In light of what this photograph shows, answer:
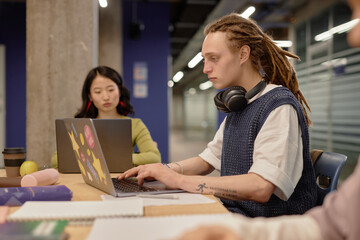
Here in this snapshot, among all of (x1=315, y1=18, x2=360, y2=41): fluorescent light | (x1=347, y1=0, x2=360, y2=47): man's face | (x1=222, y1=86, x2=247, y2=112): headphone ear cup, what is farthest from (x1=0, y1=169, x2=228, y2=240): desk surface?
(x1=315, y1=18, x2=360, y2=41): fluorescent light

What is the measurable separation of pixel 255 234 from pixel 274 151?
0.76 m

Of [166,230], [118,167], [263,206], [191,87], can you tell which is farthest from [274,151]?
[191,87]

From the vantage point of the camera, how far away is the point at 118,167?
185 cm

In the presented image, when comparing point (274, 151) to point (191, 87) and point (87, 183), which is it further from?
point (191, 87)

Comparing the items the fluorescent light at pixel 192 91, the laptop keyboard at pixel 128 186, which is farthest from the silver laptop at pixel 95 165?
the fluorescent light at pixel 192 91

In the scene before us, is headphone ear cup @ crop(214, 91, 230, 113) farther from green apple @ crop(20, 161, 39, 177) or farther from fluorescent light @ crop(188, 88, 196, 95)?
fluorescent light @ crop(188, 88, 196, 95)

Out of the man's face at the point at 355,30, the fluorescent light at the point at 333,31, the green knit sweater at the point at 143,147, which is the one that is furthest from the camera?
the fluorescent light at the point at 333,31

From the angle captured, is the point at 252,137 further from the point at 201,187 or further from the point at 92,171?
the point at 92,171

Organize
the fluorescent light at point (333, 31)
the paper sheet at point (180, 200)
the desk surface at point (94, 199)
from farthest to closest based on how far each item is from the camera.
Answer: the fluorescent light at point (333, 31), the paper sheet at point (180, 200), the desk surface at point (94, 199)

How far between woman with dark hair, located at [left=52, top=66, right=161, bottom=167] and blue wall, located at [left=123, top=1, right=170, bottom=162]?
14.9 feet

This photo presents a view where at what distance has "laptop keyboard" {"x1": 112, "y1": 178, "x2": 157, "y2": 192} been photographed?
4.73ft

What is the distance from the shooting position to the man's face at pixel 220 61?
1.71m

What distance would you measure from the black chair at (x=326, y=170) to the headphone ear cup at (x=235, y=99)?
472mm

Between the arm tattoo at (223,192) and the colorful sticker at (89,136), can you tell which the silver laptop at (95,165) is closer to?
the colorful sticker at (89,136)
